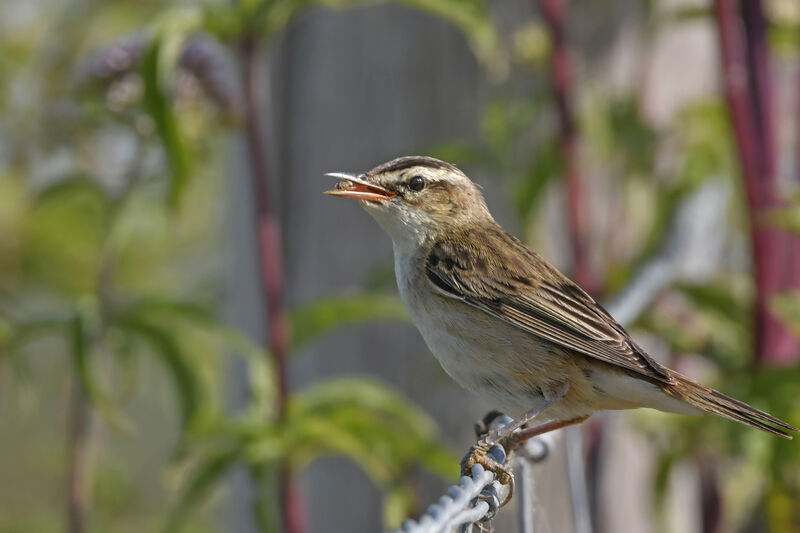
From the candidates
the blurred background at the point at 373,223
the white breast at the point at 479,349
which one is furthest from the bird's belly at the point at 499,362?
the blurred background at the point at 373,223

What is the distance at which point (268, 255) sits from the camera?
283cm

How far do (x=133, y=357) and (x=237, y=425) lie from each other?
360 millimetres

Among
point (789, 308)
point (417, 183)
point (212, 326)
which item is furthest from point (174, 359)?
point (789, 308)

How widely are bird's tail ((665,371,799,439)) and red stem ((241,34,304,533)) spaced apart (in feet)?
3.32

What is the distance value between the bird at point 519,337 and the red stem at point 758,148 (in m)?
1.05

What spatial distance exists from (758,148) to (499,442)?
1636 millimetres

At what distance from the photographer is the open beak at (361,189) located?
2.54 meters

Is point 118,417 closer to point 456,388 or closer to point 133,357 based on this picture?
point 133,357

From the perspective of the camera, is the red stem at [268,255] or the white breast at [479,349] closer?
the white breast at [479,349]

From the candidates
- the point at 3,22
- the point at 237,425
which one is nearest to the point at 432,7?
the point at 237,425

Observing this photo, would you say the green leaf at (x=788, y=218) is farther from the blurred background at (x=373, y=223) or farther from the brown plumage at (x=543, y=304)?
the brown plumage at (x=543, y=304)

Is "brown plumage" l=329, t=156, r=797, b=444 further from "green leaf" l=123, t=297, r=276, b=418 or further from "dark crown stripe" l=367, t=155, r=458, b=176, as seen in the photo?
"green leaf" l=123, t=297, r=276, b=418

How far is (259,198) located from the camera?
281cm

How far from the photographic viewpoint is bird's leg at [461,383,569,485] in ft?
6.76
